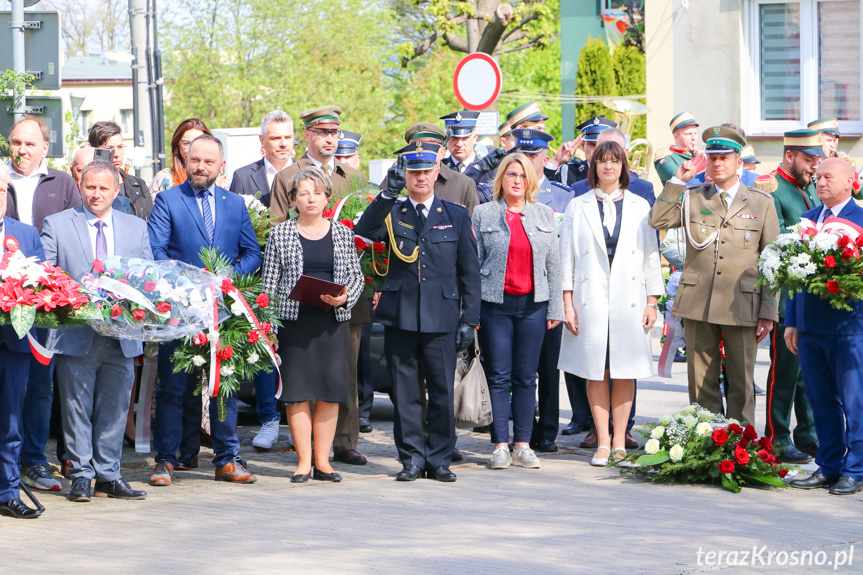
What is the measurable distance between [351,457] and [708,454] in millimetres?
2603

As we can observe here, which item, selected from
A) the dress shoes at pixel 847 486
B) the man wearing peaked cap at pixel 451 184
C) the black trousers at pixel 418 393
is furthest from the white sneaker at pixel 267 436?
the dress shoes at pixel 847 486

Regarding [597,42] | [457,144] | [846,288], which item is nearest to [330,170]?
[457,144]

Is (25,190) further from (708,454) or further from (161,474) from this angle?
(708,454)

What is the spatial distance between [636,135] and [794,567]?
2979 centimetres

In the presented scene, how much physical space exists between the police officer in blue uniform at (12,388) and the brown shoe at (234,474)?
4.69 feet

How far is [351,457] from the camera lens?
29.6 feet

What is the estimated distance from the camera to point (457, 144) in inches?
410

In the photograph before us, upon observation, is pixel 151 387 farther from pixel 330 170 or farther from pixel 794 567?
pixel 794 567

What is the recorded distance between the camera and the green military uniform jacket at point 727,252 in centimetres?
856

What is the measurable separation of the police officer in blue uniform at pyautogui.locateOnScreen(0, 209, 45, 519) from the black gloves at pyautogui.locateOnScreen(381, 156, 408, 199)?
2271 millimetres

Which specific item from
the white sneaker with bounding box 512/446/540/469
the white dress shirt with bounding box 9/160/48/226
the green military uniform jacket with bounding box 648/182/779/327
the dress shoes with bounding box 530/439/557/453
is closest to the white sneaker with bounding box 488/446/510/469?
the white sneaker with bounding box 512/446/540/469

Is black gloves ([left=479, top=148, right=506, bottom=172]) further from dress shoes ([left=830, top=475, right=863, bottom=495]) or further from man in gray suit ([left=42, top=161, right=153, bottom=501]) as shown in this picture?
dress shoes ([left=830, top=475, right=863, bottom=495])

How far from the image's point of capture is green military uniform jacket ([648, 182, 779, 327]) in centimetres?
856

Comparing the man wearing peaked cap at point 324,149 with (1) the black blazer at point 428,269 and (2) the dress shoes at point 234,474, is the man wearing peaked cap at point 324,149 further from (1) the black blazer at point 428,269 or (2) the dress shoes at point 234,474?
(2) the dress shoes at point 234,474
